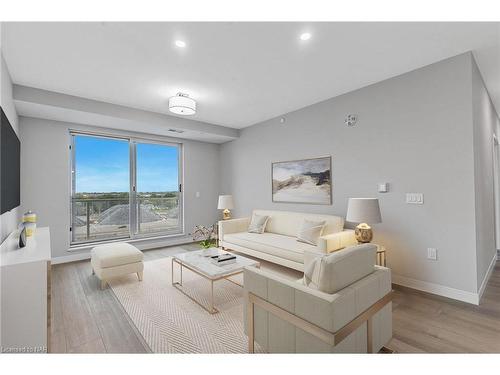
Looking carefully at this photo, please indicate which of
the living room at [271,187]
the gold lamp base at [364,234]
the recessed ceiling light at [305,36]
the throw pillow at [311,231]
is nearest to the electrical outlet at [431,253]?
the living room at [271,187]

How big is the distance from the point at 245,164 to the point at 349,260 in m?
4.25

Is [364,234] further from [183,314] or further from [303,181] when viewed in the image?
[183,314]

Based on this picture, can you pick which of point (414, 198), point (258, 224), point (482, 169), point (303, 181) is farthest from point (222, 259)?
point (482, 169)

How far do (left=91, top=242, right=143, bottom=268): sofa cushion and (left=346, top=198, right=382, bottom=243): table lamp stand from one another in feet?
9.67

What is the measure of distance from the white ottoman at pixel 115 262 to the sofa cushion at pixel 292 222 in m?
2.30

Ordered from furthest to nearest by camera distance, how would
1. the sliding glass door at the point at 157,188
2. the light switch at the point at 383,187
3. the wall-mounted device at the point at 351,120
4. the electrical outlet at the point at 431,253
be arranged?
1. the sliding glass door at the point at 157,188
2. the wall-mounted device at the point at 351,120
3. the light switch at the point at 383,187
4. the electrical outlet at the point at 431,253

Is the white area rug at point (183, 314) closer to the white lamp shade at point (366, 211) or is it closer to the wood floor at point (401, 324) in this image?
the wood floor at point (401, 324)

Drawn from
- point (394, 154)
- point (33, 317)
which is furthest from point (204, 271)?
point (394, 154)

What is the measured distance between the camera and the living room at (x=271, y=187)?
176cm

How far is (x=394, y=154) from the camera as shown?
313 cm

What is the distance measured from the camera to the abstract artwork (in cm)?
396

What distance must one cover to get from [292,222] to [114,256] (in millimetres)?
2749

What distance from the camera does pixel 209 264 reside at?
289 centimetres
